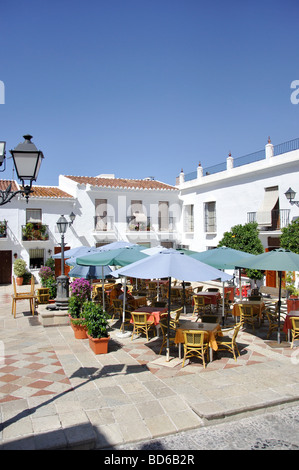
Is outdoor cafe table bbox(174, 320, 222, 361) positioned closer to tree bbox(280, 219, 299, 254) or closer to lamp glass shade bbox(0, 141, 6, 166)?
lamp glass shade bbox(0, 141, 6, 166)

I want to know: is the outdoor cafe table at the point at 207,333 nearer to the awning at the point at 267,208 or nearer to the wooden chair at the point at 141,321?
the wooden chair at the point at 141,321

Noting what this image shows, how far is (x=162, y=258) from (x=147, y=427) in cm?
308

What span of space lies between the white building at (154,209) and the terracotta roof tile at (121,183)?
8 cm

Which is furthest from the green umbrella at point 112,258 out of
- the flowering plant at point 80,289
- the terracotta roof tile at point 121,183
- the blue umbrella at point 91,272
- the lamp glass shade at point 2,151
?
the terracotta roof tile at point 121,183

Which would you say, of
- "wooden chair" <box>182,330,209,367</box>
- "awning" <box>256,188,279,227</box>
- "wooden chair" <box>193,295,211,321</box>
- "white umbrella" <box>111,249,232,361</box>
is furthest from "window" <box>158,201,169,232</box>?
"wooden chair" <box>182,330,209,367</box>

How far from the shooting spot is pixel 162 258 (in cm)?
675

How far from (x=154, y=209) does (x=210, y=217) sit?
5.10m

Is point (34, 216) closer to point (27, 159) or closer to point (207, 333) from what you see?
point (207, 333)

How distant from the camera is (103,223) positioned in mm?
24219

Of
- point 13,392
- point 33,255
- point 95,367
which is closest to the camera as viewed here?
point 13,392

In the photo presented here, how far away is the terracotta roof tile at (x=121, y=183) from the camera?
24.9 meters

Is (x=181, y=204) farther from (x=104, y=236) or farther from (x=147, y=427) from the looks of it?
(x=147, y=427)
